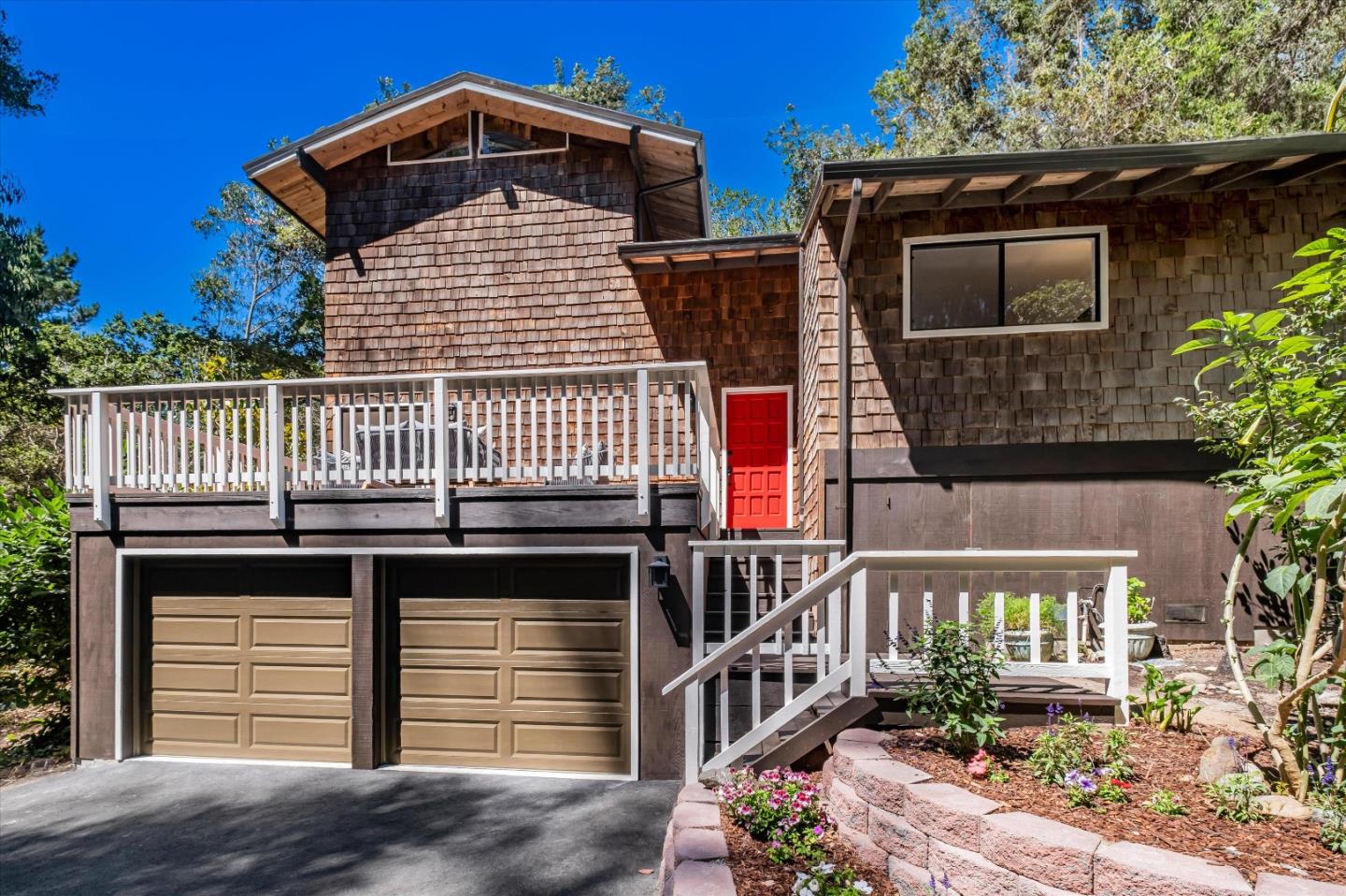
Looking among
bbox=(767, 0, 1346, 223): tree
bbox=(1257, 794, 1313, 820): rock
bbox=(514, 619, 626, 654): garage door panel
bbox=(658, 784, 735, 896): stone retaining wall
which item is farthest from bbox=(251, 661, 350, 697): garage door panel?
bbox=(767, 0, 1346, 223): tree

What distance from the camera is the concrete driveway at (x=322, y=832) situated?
3994mm

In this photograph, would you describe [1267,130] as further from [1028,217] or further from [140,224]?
[140,224]

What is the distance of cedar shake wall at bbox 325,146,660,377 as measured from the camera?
9.05 metres

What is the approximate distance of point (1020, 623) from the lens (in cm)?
556

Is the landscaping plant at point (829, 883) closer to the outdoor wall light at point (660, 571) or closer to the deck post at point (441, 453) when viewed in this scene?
the outdoor wall light at point (660, 571)

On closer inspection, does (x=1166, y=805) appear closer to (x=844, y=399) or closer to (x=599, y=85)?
(x=844, y=399)

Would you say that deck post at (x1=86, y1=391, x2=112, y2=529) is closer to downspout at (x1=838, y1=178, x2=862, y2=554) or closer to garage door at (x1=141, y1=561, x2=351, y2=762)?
garage door at (x1=141, y1=561, x2=351, y2=762)

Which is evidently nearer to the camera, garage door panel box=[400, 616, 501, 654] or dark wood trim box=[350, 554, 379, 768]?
dark wood trim box=[350, 554, 379, 768]

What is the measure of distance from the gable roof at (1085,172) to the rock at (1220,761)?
3896 mm

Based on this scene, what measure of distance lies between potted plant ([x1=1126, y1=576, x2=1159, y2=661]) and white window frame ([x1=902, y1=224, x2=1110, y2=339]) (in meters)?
2.19

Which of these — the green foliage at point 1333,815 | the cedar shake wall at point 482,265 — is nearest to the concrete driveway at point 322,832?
the green foliage at point 1333,815

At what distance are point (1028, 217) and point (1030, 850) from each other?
17.6 feet

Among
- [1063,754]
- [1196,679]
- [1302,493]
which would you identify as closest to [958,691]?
[1063,754]

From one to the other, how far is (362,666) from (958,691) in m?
4.49
